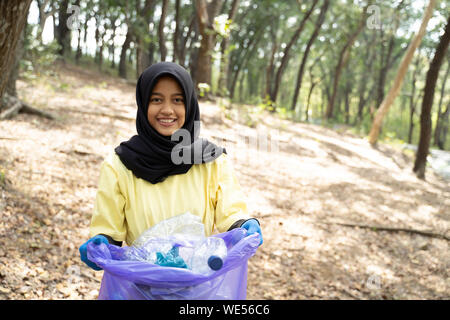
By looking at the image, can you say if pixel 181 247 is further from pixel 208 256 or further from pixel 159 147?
pixel 159 147

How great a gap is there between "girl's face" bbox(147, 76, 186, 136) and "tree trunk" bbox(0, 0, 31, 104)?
143cm

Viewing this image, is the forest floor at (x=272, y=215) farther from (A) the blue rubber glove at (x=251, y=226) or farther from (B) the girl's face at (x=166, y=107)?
(A) the blue rubber glove at (x=251, y=226)

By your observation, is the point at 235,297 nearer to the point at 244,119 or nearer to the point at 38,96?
the point at 38,96

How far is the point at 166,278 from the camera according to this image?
53.1 inches

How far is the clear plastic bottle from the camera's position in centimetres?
134

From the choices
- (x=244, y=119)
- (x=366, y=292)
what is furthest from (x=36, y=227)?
(x=244, y=119)

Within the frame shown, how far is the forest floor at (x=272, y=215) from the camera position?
3.66 meters

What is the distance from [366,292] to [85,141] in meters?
5.18

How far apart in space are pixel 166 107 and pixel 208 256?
747 mm

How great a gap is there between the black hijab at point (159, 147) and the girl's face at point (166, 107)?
2 cm

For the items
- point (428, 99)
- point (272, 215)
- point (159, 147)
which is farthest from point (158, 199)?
point (428, 99)

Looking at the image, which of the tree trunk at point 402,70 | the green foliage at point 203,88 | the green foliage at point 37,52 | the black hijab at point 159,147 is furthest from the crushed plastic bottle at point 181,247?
the tree trunk at point 402,70

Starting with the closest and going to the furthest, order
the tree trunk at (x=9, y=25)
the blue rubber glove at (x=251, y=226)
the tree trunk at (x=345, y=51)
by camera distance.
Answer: the blue rubber glove at (x=251, y=226)
the tree trunk at (x=9, y=25)
the tree trunk at (x=345, y=51)
